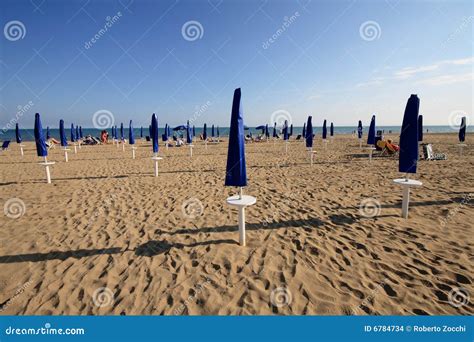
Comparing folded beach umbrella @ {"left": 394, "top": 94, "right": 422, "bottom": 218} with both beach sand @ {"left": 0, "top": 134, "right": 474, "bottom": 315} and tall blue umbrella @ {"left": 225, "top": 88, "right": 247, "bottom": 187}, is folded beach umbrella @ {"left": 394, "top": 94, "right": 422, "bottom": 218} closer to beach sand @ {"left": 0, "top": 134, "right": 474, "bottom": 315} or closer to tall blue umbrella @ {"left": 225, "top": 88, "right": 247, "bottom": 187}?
beach sand @ {"left": 0, "top": 134, "right": 474, "bottom": 315}

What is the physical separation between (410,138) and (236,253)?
4665 millimetres

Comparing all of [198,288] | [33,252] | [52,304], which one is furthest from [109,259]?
[198,288]

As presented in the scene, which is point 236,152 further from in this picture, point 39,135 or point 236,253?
point 39,135

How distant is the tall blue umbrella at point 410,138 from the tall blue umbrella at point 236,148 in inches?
153

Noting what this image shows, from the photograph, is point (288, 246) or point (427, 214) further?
point (427, 214)

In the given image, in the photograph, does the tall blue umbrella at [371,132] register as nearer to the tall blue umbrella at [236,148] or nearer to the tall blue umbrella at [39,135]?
the tall blue umbrella at [236,148]

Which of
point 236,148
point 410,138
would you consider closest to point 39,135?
point 236,148

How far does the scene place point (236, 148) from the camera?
4.26 meters

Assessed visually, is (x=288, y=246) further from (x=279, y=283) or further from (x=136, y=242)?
(x=136, y=242)

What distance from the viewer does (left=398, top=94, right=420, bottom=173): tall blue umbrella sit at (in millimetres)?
5359

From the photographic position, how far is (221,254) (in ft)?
14.4

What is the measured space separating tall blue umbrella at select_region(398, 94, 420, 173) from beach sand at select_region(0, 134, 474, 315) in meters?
1.35

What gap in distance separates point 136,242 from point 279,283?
2985 millimetres

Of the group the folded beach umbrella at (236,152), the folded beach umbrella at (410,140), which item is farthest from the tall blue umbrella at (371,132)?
the folded beach umbrella at (236,152)
